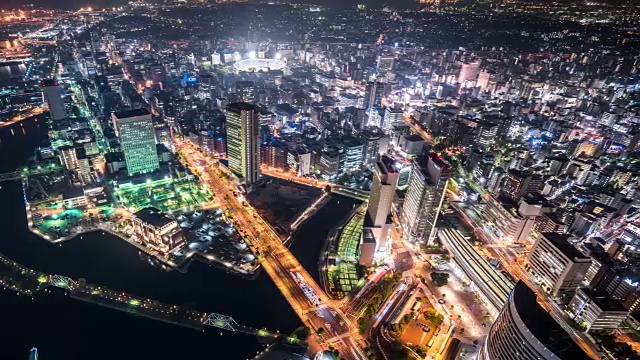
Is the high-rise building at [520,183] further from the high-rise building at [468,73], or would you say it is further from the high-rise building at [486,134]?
the high-rise building at [468,73]

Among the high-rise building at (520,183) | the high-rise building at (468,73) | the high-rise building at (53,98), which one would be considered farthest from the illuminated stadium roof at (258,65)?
the high-rise building at (520,183)

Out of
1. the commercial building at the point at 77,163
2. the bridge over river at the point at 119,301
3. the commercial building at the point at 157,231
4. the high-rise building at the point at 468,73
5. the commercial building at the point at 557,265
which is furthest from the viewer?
the high-rise building at the point at 468,73

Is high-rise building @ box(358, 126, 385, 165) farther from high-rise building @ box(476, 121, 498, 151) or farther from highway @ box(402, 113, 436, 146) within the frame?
high-rise building @ box(476, 121, 498, 151)

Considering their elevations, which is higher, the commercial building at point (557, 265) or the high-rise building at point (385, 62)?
the high-rise building at point (385, 62)

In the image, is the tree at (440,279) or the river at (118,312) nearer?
the river at (118,312)

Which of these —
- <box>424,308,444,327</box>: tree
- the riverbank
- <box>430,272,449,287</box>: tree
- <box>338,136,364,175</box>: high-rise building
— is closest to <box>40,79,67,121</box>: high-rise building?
<box>338,136,364,175</box>: high-rise building

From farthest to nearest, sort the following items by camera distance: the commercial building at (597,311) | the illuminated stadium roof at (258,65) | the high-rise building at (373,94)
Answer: the illuminated stadium roof at (258,65) < the high-rise building at (373,94) < the commercial building at (597,311)
